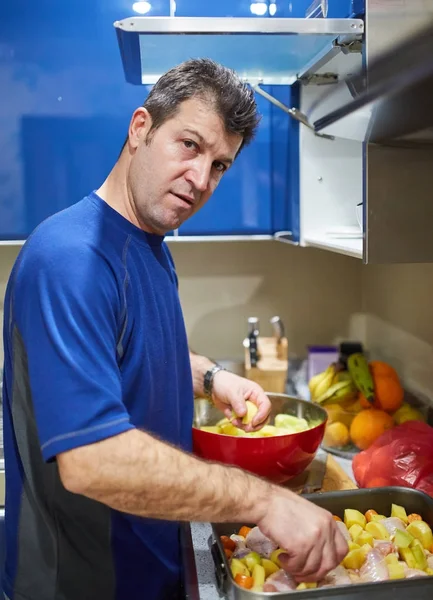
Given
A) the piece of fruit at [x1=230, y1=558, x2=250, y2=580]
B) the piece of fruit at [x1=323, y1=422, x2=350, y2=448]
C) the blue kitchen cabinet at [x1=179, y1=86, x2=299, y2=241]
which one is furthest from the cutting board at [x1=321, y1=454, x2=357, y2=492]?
the blue kitchen cabinet at [x1=179, y1=86, x2=299, y2=241]

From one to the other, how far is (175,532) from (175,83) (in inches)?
32.8

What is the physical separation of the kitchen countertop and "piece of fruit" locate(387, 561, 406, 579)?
0.87ft

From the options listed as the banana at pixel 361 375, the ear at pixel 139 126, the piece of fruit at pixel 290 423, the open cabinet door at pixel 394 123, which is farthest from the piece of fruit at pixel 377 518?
the ear at pixel 139 126

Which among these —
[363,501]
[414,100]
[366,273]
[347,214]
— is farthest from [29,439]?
[366,273]

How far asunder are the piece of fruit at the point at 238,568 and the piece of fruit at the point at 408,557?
→ 25 centimetres

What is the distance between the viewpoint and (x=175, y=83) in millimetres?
1035

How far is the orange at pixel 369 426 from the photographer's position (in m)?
1.60

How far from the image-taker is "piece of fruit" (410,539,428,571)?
0.98 metres

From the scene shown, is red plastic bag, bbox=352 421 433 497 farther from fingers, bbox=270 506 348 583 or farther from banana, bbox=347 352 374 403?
fingers, bbox=270 506 348 583

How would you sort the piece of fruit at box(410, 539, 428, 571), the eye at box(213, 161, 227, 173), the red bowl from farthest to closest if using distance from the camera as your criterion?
the red bowl
the eye at box(213, 161, 227, 173)
the piece of fruit at box(410, 539, 428, 571)

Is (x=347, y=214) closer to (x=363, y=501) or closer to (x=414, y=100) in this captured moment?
(x=363, y=501)

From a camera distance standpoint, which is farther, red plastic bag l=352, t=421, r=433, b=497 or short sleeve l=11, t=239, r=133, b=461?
red plastic bag l=352, t=421, r=433, b=497

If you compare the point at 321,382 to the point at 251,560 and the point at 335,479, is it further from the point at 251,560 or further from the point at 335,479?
the point at 251,560

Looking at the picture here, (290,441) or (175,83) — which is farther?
(290,441)
